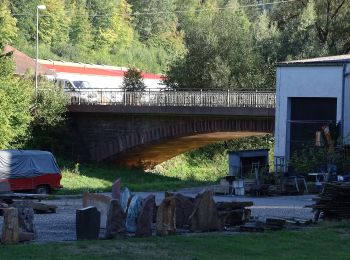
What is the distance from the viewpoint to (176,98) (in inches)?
2185

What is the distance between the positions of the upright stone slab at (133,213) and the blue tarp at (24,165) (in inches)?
702

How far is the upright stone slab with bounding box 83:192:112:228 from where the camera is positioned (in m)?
23.7

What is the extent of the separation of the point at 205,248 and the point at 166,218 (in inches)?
118

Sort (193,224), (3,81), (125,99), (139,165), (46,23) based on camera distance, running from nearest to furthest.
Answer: (193,224) < (3,81) < (125,99) < (139,165) < (46,23)

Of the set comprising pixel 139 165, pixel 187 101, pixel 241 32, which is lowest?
pixel 139 165

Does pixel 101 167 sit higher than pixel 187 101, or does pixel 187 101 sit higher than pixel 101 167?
pixel 187 101

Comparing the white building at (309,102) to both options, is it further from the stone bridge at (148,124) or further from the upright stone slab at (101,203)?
the upright stone slab at (101,203)

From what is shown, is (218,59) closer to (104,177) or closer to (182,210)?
(104,177)

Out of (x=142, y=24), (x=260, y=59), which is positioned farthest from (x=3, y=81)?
A: (x=142, y=24)

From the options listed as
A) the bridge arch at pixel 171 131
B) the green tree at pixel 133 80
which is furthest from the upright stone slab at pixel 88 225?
the green tree at pixel 133 80

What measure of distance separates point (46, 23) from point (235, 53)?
218 ft

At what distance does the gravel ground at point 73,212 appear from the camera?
22406 millimetres

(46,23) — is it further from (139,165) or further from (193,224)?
(193,224)

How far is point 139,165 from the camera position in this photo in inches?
2486
